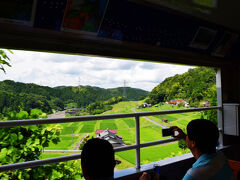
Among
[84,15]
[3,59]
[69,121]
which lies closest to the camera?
[69,121]

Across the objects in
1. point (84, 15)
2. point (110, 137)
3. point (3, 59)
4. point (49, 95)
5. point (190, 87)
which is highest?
point (84, 15)

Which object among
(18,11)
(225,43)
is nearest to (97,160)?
(18,11)

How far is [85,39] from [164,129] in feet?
4.53

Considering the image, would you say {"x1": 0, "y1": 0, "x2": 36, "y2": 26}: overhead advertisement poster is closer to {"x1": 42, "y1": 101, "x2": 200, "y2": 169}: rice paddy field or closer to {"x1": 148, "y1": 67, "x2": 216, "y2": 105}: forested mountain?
{"x1": 42, "y1": 101, "x2": 200, "y2": 169}: rice paddy field

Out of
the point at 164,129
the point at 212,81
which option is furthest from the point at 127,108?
the point at 212,81

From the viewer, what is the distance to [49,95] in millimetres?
3057

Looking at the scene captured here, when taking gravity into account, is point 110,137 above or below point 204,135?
below

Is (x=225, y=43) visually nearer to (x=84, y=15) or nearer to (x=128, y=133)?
(x=128, y=133)

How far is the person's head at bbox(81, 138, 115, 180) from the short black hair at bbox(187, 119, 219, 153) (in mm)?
650

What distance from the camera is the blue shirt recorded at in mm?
959

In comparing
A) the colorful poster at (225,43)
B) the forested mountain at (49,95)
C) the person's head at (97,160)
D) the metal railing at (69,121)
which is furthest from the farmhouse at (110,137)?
the colorful poster at (225,43)

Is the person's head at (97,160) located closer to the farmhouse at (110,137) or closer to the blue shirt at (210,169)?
the blue shirt at (210,169)

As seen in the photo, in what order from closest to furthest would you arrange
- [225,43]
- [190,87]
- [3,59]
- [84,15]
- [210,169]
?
1. [210,169]
2. [84,15]
3. [3,59]
4. [225,43]
5. [190,87]

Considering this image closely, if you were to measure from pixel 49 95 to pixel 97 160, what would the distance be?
8.30 feet
